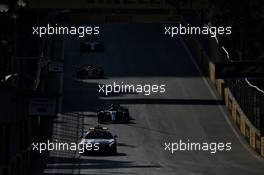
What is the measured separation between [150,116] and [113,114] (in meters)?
5.90

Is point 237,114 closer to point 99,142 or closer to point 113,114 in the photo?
point 113,114

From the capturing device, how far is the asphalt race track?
4338cm

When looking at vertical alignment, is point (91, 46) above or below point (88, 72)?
above

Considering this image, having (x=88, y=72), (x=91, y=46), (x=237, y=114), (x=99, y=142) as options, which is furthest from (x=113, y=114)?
(x=91, y=46)

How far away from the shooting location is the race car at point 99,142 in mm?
46125

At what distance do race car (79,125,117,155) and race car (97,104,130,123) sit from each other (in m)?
4.72

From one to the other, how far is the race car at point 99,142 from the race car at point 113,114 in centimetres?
472

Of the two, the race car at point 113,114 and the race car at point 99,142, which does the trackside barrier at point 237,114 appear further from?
the race car at point 99,142

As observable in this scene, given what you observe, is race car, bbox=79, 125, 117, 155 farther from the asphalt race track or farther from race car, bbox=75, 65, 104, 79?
race car, bbox=75, 65, 104, 79

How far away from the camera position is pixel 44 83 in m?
60.7

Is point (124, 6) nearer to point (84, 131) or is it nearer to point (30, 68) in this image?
point (84, 131)

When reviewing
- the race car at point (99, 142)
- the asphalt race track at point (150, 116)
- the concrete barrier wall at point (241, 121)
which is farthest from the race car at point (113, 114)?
the concrete barrier wall at point (241, 121)

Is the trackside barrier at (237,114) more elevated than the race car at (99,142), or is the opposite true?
the trackside barrier at (237,114)

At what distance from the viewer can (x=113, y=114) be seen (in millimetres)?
52250
